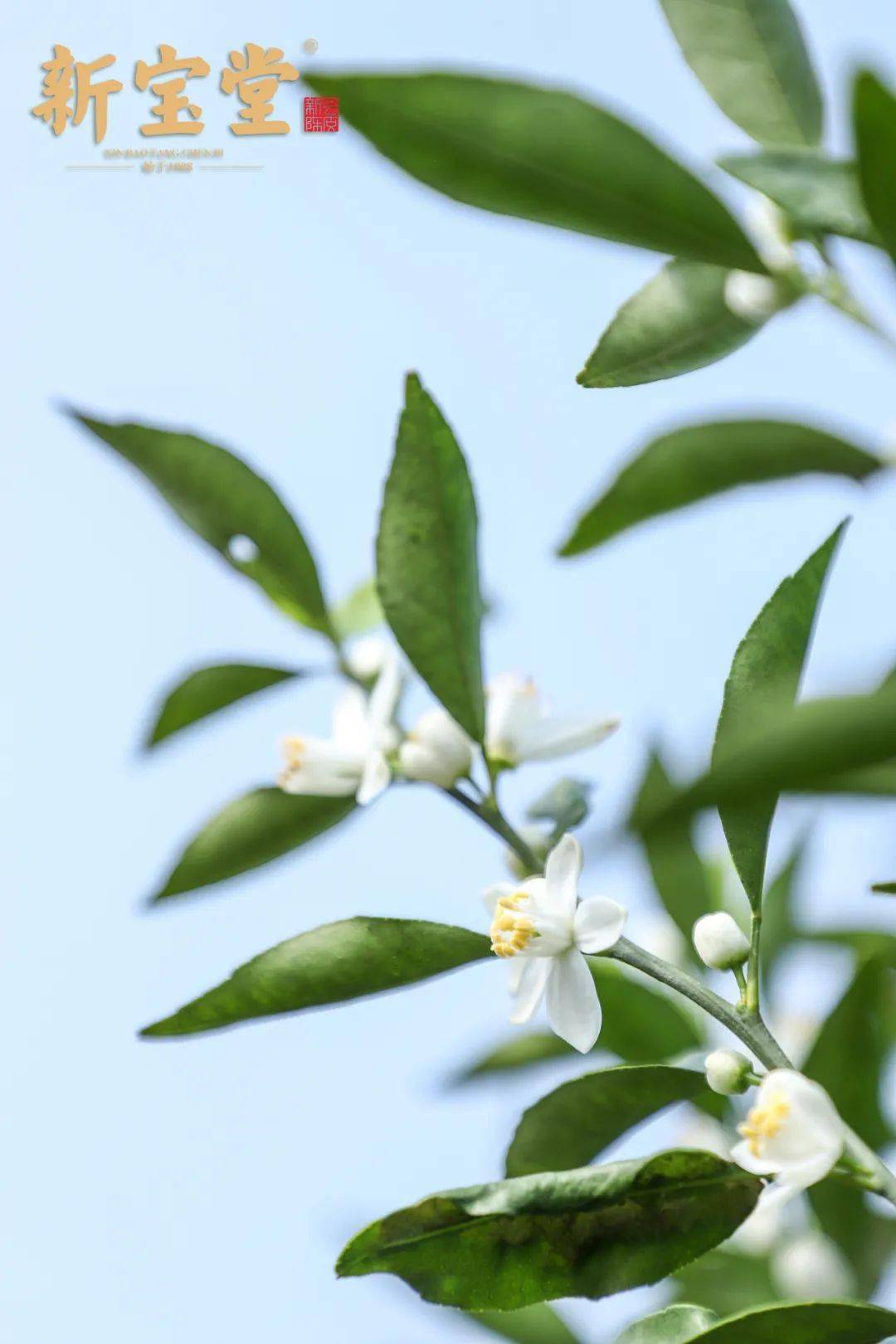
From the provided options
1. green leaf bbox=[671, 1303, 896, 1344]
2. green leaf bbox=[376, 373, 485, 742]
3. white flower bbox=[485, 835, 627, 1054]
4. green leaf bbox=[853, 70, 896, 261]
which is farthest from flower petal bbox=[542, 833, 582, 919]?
green leaf bbox=[853, 70, 896, 261]

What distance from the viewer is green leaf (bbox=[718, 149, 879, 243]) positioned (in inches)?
21.4

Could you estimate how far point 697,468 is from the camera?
66cm

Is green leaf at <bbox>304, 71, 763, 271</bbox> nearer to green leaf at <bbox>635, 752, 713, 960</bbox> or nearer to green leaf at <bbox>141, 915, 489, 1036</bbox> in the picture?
green leaf at <bbox>141, 915, 489, 1036</bbox>

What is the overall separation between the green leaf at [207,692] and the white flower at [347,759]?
0.06m

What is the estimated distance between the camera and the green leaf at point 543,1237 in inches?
23.2

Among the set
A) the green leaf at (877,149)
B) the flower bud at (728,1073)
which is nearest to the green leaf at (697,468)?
the green leaf at (877,149)

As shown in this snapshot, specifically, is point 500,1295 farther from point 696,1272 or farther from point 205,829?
point 696,1272

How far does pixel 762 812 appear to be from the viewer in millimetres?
677

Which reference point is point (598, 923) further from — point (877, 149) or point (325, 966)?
point (877, 149)

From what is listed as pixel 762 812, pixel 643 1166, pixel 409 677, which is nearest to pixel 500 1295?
pixel 643 1166

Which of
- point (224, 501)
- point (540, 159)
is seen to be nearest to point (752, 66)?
point (540, 159)

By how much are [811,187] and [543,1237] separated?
17.7 inches

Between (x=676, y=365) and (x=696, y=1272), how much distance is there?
28.4 inches

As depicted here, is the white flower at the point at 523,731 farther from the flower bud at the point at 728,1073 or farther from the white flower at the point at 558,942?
the flower bud at the point at 728,1073
